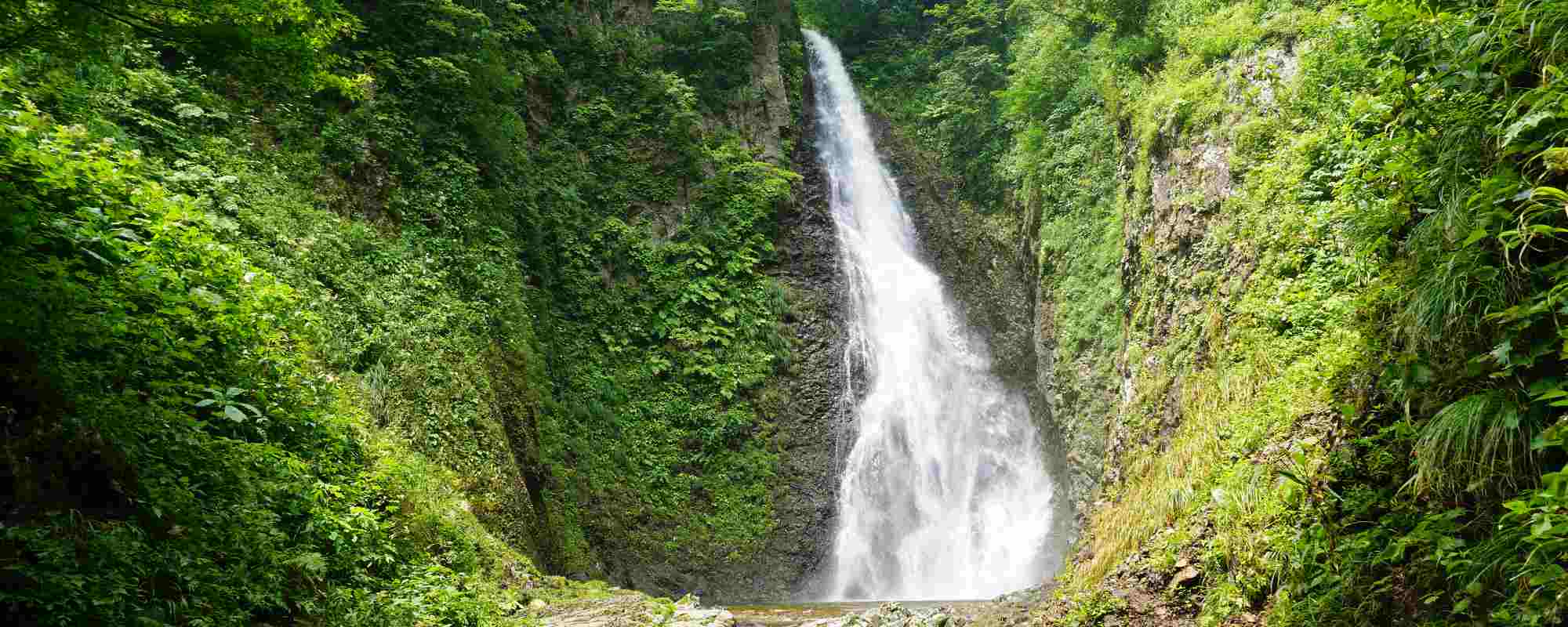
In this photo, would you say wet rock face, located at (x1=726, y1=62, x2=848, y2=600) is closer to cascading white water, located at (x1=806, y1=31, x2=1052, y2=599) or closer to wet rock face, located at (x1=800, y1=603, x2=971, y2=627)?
cascading white water, located at (x1=806, y1=31, x2=1052, y2=599)

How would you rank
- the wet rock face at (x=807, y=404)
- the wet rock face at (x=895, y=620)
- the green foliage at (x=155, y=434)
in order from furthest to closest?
the wet rock face at (x=807, y=404)
the wet rock face at (x=895, y=620)
the green foliage at (x=155, y=434)

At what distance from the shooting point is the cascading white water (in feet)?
45.4

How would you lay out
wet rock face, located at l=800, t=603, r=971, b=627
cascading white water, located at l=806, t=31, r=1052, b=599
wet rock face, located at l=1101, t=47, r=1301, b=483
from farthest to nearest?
cascading white water, located at l=806, t=31, r=1052, b=599, wet rock face, located at l=1101, t=47, r=1301, b=483, wet rock face, located at l=800, t=603, r=971, b=627

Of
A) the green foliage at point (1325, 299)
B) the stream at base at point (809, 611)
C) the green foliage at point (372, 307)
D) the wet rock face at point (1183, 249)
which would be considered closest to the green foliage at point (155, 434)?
the green foliage at point (372, 307)

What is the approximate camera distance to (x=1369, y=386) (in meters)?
4.26

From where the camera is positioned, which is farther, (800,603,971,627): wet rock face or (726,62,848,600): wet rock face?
(726,62,848,600): wet rock face

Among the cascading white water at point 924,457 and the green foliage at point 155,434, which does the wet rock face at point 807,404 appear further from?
the green foliage at point 155,434

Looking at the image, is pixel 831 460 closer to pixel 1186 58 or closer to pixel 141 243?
pixel 1186 58

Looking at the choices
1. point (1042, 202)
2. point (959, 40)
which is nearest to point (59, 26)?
point (1042, 202)

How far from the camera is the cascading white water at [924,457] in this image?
13.9 m

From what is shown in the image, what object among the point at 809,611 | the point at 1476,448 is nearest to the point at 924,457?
the point at 809,611

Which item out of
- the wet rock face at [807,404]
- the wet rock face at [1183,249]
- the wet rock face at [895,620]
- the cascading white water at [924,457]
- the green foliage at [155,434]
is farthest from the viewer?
the wet rock face at [807,404]

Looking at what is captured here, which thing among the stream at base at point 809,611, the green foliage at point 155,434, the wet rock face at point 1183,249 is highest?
the wet rock face at point 1183,249

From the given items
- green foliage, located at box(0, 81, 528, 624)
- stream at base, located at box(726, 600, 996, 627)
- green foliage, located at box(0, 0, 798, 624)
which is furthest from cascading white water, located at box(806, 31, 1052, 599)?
green foliage, located at box(0, 81, 528, 624)
